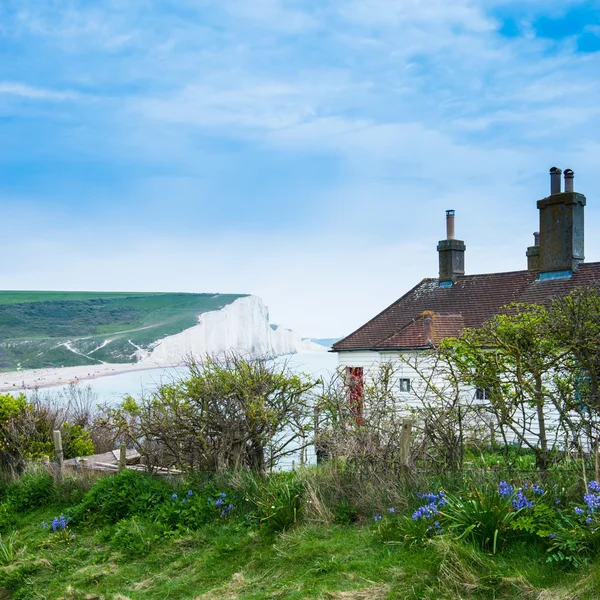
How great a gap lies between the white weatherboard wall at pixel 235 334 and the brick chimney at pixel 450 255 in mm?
65334

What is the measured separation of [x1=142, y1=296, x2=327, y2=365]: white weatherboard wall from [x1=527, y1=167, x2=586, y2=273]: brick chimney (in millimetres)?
70075

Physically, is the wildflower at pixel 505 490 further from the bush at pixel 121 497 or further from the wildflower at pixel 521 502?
the bush at pixel 121 497

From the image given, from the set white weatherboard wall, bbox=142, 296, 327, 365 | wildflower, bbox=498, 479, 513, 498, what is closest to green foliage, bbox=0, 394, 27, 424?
wildflower, bbox=498, 479, 513, 498

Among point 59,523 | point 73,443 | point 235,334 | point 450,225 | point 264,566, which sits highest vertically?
point 450,225

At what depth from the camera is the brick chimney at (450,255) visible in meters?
26.9

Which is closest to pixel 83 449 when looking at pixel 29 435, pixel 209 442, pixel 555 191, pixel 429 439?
pixel 29 435

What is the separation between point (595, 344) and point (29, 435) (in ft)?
46.1

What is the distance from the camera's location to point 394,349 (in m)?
24.2

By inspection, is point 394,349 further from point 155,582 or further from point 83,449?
point 155,582

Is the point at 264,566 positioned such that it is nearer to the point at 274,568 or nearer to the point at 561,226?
the point at 274,568

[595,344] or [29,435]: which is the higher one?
[595,344]

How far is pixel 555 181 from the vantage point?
23.4 meters

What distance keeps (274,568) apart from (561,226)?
19144 millimetres

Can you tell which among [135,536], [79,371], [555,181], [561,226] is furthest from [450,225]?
[79,371]
